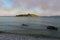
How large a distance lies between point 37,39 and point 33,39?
1.58ft

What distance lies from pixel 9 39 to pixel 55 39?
5575 millimetres

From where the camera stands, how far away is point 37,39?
16.0m

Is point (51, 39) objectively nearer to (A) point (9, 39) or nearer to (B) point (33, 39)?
(B) point (33, 39)

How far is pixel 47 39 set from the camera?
1609 centimetres

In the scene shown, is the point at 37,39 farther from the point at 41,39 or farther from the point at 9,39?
the point at 9,39

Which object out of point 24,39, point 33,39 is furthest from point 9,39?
point 33,39

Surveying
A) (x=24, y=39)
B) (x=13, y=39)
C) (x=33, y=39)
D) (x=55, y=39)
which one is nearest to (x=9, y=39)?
(x=13, y=39)

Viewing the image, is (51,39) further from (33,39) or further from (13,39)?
(13,39)

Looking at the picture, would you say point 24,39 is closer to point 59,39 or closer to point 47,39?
point 47,39

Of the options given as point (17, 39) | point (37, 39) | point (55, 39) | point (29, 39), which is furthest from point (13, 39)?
point (55, 39)

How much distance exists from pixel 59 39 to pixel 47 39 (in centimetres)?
143

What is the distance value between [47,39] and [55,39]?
0.99 meters

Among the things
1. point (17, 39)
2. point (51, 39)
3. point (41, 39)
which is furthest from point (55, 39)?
point (17, 39)

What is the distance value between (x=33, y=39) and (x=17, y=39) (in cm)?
193
